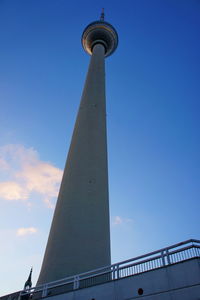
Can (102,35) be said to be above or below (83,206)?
above

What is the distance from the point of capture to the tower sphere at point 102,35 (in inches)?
1538

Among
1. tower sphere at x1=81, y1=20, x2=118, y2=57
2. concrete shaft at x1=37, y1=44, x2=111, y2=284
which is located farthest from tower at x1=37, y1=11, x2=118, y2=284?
tower sphere at x1=81, y1=20, x2=118, y2=57

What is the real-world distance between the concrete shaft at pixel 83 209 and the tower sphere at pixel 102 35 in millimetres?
15968

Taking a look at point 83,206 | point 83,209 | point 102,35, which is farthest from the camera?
point 102,35

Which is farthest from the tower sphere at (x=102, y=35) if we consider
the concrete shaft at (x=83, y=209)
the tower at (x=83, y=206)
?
the concrete shaft at (x=83, y=209)

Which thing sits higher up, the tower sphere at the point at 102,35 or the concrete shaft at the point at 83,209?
the tower sphere at the point at 102,35

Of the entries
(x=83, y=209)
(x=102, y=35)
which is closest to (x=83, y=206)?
(x=83, y=209)

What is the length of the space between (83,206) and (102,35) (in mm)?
27405

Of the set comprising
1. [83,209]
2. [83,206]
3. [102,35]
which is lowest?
[83,209]

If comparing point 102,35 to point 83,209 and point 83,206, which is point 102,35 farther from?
point 83,209

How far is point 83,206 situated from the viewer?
64.4ft

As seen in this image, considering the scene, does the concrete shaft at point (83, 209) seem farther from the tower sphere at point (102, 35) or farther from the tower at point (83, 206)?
the tower sphere at point (102, 35)

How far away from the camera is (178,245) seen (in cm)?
1062

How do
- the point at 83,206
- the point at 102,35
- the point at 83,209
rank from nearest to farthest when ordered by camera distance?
the point at 83,209 → the point at 83,206 → the point at 102,35
